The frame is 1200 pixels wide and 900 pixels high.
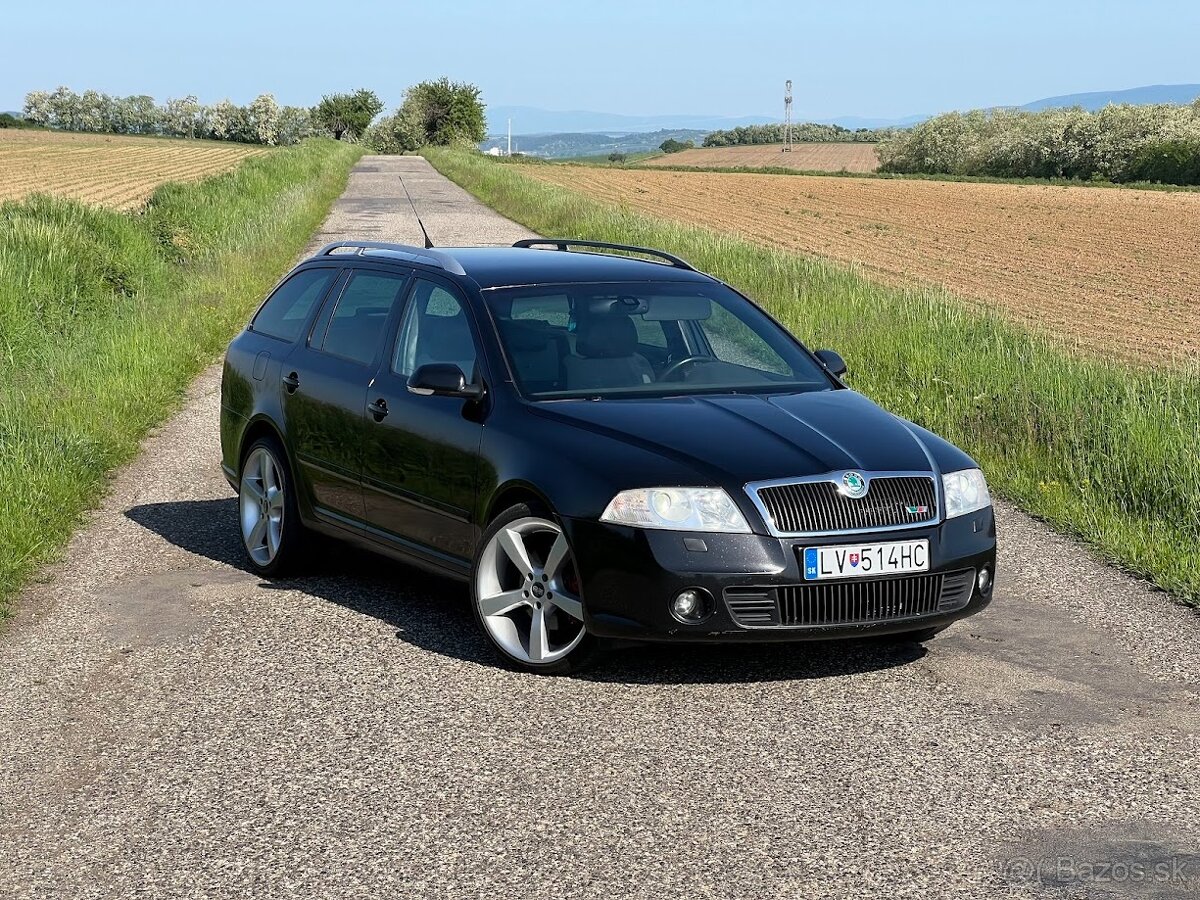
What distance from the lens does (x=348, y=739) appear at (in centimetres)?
545

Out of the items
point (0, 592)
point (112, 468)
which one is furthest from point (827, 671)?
point (112, 468)

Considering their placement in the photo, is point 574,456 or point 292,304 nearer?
point 574,456

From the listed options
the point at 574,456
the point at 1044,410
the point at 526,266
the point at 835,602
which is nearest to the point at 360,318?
the point at 526,266

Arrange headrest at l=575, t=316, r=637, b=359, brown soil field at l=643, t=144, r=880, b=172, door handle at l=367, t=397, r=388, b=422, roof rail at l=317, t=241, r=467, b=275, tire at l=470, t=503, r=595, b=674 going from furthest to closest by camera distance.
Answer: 1. brown soil field at l=643, t=144, r=880, b=172
2. roof rail at l=317, t=241, r=467, b=275
3. door handle at l=367, t=397, r=388, b=422
4. headrest at l=575, t=316, r=637, b=359
5. tire at l=470, t=503, r=595, b=674

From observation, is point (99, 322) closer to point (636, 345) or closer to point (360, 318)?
point (360, 318)

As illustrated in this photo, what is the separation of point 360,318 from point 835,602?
2853 millimetres

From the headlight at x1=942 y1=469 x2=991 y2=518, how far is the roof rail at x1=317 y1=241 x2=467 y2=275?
7.37 feet

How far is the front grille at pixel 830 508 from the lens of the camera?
5.81 m

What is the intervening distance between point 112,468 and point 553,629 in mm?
5524

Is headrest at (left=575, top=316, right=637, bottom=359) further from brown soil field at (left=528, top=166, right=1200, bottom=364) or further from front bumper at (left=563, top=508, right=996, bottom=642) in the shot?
brown soil field at (left=528, top=166, right=1200, bottom=364)

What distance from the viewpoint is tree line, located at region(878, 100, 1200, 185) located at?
94125 millimetres

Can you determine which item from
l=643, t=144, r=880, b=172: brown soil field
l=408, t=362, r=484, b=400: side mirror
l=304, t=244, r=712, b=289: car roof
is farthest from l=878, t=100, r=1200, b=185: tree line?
l=408, t=362, r=484, b=400: side mirror

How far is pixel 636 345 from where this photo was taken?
6.99 m

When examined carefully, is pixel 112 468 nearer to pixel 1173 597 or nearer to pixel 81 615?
pixel 81 615
